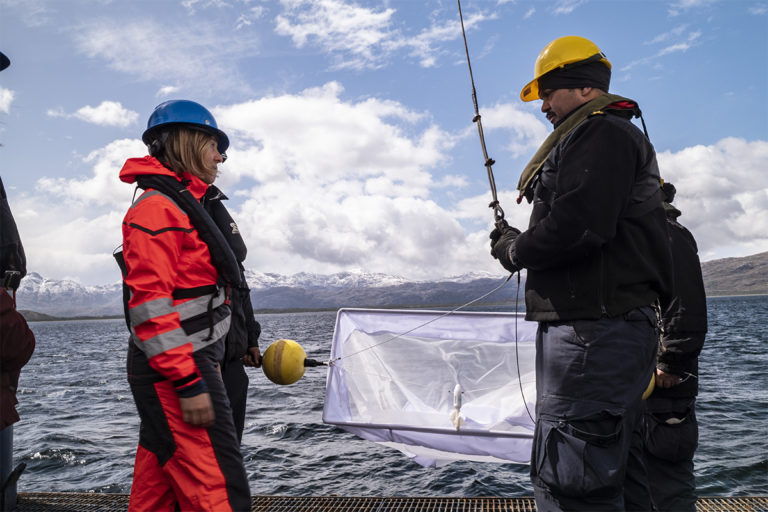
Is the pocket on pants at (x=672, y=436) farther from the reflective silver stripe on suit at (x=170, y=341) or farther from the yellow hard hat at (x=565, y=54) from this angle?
the reflective silver stripe on suit at (x=170, y=341)

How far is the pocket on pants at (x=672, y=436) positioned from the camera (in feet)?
11.4

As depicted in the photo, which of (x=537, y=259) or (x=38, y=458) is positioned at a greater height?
(x=537, y=259)

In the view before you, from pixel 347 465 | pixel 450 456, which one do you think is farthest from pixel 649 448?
pixel 347 465

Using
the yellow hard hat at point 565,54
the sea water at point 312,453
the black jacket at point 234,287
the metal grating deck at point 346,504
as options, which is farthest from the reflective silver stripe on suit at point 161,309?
the sea water at point 312,453

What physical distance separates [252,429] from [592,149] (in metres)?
11.5

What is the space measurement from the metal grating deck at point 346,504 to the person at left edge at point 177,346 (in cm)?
304

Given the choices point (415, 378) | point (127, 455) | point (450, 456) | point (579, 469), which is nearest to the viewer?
point (579, 469)

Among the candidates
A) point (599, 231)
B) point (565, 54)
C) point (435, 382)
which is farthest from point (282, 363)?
point (565, 54)

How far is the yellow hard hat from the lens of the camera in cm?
272

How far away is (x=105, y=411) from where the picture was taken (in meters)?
15.4

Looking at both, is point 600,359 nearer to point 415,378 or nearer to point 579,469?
point 579,469

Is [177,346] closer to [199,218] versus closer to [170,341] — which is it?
[170,341]

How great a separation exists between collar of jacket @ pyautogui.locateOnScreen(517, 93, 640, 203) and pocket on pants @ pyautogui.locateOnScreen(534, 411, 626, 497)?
1.16m

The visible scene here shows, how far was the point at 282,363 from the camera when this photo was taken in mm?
3459
